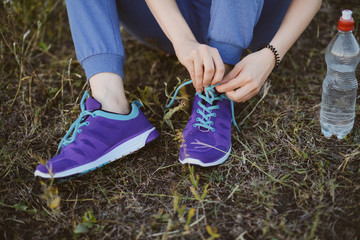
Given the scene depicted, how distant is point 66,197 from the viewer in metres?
1.63

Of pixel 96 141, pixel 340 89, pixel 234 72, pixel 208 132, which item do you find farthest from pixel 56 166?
pixel 340 89

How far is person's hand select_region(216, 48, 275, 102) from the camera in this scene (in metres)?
1.56

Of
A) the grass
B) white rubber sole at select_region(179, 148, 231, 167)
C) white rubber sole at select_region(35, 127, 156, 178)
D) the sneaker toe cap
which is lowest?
the grass

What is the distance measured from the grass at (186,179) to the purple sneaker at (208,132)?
0.20 ft

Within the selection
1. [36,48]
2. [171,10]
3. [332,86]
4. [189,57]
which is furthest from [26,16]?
[332,86]

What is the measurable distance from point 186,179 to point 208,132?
24cm

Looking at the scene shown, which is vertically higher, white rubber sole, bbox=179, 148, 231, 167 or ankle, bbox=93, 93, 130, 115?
ankle, bbox=93, 93, 130, 115

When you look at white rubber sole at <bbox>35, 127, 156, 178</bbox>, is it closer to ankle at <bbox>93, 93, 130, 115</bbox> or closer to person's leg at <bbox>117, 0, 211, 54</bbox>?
ankle at <bbox>93, 93, 130, 115</bbox>

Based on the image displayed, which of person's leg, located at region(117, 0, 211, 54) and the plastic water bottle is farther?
person's leg, located at region(117, 0, 211, 54)

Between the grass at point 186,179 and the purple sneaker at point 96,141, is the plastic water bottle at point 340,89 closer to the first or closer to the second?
the grass at point 186,179

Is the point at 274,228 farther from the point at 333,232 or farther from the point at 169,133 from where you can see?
the point at 169,133

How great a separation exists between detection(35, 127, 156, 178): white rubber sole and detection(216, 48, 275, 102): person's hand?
1.47ft

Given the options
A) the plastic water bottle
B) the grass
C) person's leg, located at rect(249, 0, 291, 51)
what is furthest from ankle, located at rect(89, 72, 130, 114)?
the plastic water bottle

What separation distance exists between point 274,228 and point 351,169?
1.59 feet
